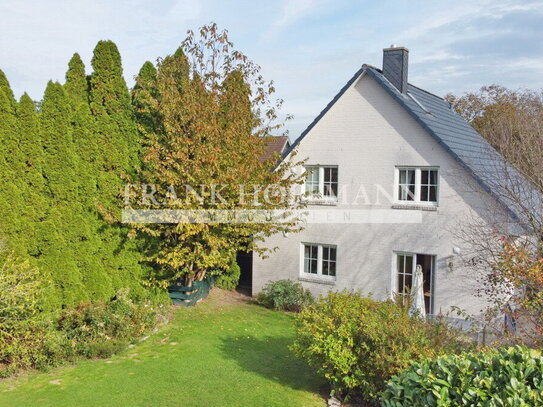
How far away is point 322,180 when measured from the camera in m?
17.3

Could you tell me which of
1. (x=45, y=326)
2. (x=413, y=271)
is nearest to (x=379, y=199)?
(x=413, y=271)

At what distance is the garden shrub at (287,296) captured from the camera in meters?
16.7

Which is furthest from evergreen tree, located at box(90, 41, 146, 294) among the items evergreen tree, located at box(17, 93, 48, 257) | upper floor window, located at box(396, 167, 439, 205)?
upper floor window, located at box(396, 167, 439, 205)

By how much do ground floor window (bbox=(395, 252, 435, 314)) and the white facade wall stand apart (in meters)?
0.19

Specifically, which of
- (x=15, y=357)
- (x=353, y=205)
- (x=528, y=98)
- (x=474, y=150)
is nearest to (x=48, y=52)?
(x=15, y=357)

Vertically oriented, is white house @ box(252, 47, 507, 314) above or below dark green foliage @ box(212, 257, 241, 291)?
above

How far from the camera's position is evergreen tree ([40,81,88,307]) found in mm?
11672

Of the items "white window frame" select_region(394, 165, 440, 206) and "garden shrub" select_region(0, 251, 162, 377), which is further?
"white window frame" select_region(394, 165, 440, 206)

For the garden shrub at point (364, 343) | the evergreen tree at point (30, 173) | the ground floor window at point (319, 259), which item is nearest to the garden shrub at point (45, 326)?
the evergreen tree at point (30, 173)

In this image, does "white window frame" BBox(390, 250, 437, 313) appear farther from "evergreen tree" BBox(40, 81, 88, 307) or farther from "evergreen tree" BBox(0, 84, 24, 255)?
"evergreen tree" BBox(0, 84, 24, 255)

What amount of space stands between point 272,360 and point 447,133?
995 centimetres

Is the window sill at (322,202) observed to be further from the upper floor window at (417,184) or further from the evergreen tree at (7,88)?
the evergreen tree at (7,88)

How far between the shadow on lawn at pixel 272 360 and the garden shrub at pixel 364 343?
34.8 inches

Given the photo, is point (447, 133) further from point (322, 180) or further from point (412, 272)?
point (412, 272)
